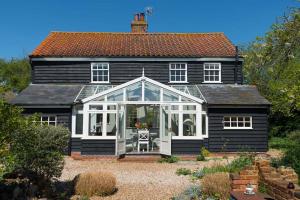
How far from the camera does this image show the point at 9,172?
392 inches

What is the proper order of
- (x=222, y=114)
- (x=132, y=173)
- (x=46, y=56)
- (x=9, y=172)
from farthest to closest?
1. (x=46, y=56)
2. (x=222, y=114)
3. (x=132, y=173)
4. (x=9, y=172)

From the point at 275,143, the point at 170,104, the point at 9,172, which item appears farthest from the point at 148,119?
the point at 9,172

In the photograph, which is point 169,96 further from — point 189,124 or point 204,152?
point 204,152

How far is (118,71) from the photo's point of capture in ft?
73.9

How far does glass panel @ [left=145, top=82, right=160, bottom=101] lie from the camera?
711 inches

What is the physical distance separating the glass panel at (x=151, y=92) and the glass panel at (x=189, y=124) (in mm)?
1671

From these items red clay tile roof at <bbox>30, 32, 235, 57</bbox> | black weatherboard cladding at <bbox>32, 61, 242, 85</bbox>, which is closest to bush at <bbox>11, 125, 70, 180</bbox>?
black weatherboard cladding at <bbox>32, 61, 242, 85</bbox>

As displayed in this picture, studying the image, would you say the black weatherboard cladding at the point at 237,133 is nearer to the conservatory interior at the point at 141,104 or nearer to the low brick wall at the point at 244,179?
the conservatory interior at the point at 141,104

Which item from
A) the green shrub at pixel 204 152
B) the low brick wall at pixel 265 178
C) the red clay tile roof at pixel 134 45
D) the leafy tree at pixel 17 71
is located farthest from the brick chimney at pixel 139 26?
the leafy tree at pixel 17 71

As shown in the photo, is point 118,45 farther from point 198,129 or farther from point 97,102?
point 198,129

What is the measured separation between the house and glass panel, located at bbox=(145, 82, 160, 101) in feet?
0.15

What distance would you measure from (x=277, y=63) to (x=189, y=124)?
41.1 ft

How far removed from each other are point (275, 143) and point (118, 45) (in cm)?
1140

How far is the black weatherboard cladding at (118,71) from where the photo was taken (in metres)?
22.3
